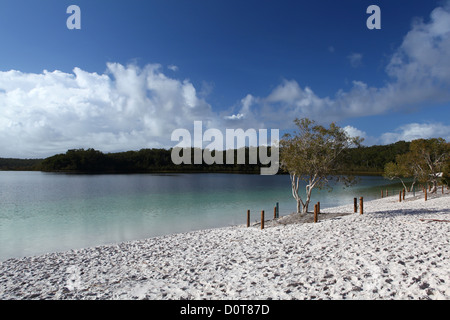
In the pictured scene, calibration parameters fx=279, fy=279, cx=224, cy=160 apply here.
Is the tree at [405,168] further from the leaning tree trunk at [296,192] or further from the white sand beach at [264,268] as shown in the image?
the white sand beach at [264,268]

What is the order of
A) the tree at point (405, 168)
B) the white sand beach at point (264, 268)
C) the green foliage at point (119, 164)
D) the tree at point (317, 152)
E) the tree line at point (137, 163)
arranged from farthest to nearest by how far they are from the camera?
the green foliage at point (119, 164) < the tree line at point (137, 163) < the tree at point (405, 168) < the tree at point (317, 152) < the white sand beach at point (264, 268)

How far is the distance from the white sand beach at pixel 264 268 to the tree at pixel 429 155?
28.5 metres

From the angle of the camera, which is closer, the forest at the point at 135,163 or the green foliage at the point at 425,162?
the green foliage at the point at 425,162

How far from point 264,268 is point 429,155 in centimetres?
3863

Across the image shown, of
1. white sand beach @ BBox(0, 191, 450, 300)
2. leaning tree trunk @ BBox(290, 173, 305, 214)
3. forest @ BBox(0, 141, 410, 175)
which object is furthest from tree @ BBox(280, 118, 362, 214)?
forest @ BBox(0, 141, 410, 175)

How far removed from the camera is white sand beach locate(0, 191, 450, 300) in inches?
256

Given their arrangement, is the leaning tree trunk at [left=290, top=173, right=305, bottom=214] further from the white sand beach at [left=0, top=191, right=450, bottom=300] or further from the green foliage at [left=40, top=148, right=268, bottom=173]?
the green foliage at [left=40, top=148, right=268, bottom=173]

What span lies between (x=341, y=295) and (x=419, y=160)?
39.2 meters

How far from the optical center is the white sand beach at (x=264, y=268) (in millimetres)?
6492

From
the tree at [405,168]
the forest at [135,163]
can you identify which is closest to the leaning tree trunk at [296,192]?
the tree at [405,168]

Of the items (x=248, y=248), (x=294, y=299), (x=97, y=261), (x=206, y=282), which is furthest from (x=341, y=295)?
(x=97, y=261)

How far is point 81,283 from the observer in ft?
27.7

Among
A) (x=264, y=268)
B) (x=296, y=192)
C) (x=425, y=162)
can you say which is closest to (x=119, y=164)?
(x=425, y=162)

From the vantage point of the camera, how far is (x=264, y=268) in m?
8.38
